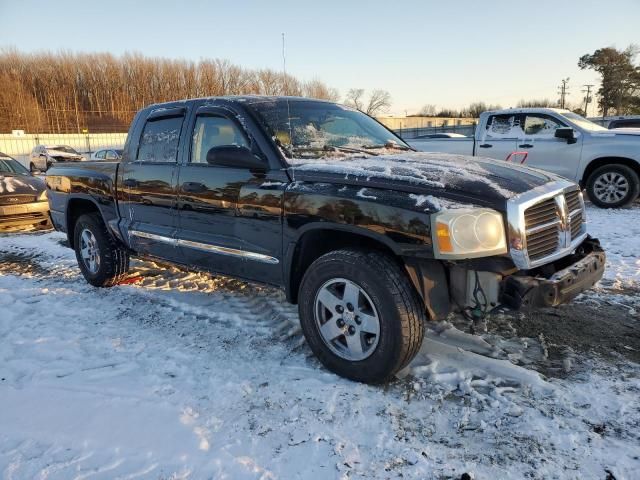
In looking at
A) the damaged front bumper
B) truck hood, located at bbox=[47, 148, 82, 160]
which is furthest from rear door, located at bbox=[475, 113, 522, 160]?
truck hood, located at bbox=[47, 148, 82, 160]

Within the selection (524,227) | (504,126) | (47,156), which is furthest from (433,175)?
(47,156)

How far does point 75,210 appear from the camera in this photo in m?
5.49

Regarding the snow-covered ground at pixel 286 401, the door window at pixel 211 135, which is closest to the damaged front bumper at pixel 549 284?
the snow-covered ground at pixel 286 401

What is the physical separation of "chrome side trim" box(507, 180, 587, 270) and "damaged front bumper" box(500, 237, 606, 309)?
9 cm

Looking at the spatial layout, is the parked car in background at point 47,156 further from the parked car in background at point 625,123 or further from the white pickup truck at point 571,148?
the parked car in background at point 625,123

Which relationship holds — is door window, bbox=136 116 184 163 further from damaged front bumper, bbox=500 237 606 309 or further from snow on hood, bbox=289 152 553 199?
damaged front bumper, bbox=500 237 606 309

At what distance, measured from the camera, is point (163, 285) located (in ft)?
16.9

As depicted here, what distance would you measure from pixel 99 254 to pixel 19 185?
4945 mm

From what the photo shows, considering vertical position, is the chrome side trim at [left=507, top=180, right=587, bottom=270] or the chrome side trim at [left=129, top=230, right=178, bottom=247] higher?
the chrome side trim at [left=507, top=180, right=587, bottom=270]

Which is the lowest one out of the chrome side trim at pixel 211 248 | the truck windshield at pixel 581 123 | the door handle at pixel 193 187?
the chrome side trim at pixel 211 248

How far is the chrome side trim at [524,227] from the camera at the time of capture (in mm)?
2631

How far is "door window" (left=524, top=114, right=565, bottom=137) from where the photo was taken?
898 cm

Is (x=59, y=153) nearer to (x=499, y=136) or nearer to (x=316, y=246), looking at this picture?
(x=499, y=136)

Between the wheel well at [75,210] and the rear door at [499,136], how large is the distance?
7177 millimetres
